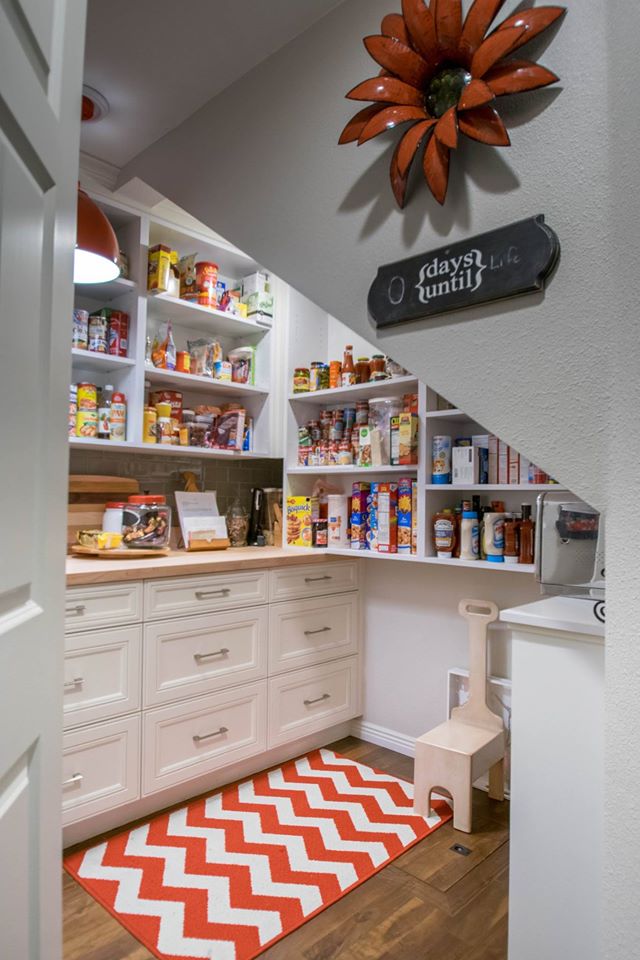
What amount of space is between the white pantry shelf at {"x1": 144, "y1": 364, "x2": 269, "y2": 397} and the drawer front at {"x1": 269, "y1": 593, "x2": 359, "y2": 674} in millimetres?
1094

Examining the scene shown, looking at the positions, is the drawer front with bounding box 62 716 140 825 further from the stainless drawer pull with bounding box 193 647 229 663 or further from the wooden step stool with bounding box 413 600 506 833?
the wooden step stool with bounding box 413 600 506 833

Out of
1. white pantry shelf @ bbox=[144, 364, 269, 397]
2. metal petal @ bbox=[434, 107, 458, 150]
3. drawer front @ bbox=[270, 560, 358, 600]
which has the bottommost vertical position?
drawer front @ bbox=[270, 560, 358, 600]

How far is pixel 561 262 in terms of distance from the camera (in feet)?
3.44

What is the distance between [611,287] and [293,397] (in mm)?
2232

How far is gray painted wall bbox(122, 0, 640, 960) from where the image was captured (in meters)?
0.96

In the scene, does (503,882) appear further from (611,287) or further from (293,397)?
(293,397)

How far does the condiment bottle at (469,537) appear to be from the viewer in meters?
2.39

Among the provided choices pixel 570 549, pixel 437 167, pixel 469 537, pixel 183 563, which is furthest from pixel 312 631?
pixel 437 167

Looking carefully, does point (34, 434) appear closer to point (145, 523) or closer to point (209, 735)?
point (145, 523)

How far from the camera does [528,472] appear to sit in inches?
90.0

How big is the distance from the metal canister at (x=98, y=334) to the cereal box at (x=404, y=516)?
139 centimetres

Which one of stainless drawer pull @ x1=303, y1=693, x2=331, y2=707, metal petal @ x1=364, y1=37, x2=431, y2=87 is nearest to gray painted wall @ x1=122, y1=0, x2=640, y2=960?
metal petal @ x1=364, y1=37, x2=431, y2=87

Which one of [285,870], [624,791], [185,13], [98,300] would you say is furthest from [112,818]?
[185,13]

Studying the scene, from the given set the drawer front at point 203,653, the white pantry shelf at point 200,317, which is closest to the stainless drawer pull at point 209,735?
the drawer front at point 203,653
